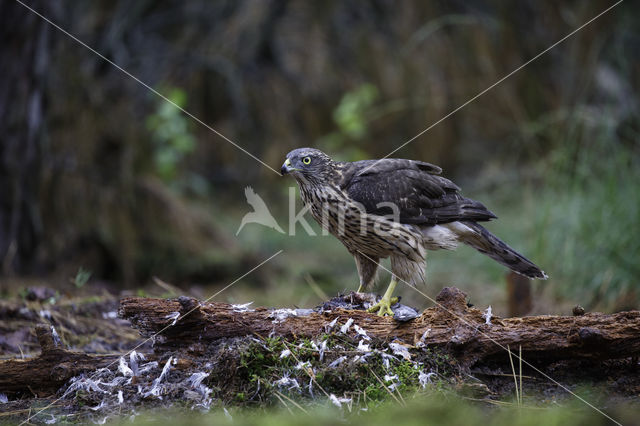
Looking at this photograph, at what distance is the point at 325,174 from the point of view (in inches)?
169

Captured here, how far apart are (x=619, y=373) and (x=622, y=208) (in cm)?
339

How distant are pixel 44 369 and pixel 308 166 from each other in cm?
218

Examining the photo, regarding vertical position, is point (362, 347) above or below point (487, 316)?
below

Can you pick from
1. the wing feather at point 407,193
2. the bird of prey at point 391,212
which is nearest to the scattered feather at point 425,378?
the bird of prey at point 391,212

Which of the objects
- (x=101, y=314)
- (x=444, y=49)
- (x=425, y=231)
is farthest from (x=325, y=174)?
(x=444, y=49)

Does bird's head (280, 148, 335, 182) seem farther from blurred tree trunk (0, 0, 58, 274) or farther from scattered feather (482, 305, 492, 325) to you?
blurred tree trunk (0, 0, 58, 274)

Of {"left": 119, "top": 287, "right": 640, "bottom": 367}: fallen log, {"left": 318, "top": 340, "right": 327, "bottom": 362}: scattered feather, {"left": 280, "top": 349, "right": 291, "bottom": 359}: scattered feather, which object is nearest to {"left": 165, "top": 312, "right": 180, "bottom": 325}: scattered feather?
{"left": 119, "top": 287, "right": 640, "bottom": 367}: fallen log

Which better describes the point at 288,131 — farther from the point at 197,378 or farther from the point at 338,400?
the point at 338,400

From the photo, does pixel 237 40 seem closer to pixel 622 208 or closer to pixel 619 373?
pixel 622 208

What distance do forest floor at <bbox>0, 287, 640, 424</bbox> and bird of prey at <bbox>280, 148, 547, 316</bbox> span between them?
133 centimetres

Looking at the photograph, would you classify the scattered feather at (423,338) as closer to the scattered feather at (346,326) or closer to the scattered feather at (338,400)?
the scattered feather at (346,326)

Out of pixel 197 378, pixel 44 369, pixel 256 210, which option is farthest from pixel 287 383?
pixel 256 210

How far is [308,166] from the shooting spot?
4320mm

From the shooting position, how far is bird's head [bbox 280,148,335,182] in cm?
429
